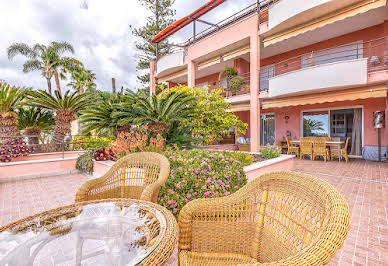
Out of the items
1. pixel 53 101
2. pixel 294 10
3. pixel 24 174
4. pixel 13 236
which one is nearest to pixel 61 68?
pixel 53 101

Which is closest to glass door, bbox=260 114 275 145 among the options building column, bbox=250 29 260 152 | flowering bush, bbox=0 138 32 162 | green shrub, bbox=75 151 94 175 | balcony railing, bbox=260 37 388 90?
balcony railing, bbox=260 37 388 90

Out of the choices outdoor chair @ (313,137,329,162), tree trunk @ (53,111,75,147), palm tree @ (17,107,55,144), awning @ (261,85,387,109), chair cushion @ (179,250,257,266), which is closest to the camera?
chair cushion @ (179,250,257,266)

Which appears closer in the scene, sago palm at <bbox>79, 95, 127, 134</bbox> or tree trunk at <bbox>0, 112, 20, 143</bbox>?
sago palm at <bbox>79, 95, 127, 134</bbox>

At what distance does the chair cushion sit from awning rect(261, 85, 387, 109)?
28.0 feet

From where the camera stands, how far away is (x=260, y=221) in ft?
4.64

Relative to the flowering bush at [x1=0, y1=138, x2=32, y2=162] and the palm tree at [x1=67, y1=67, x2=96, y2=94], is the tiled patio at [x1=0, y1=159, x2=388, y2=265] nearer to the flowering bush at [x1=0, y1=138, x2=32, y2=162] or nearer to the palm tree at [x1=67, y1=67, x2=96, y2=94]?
the flowering bush at [x1=0, y1=138, x2=32, y2=162]

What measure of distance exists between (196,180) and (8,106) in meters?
8.02

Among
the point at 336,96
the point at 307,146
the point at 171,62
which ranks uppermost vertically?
the point at 171,62

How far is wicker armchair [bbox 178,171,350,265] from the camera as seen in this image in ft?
3.56

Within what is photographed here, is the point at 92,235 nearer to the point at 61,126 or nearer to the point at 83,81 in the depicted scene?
the point at 61,126

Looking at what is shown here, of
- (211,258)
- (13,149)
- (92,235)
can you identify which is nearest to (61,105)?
(13,149)

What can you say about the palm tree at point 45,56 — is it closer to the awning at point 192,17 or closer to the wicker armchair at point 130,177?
the awning at point 192,17

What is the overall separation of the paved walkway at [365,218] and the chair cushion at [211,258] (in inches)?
55.1

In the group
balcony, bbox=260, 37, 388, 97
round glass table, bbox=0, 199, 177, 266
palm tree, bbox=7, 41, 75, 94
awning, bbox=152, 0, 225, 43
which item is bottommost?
A: round glass table, bbox=0, 199, 177, 266
